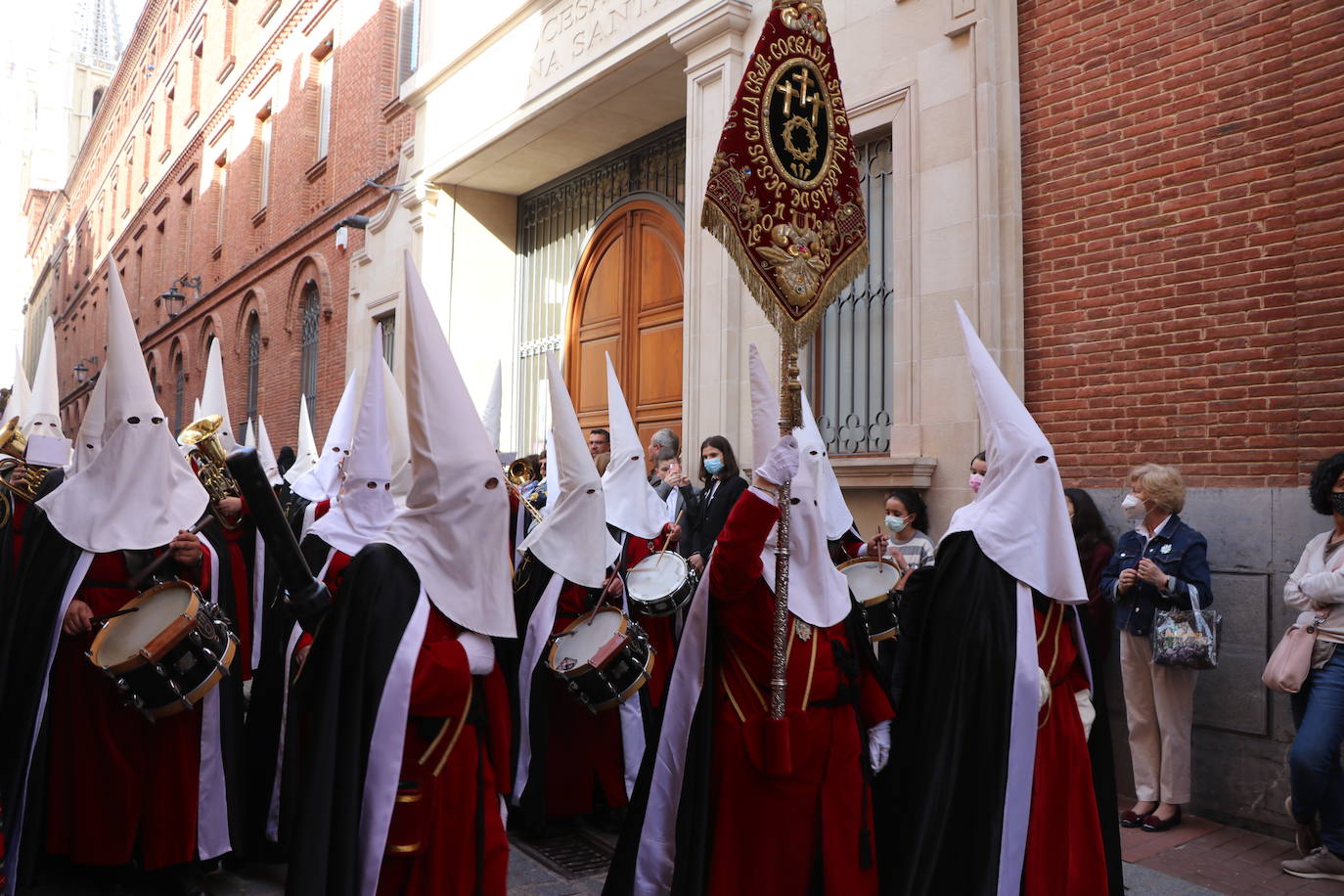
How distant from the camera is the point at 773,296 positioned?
4.22m

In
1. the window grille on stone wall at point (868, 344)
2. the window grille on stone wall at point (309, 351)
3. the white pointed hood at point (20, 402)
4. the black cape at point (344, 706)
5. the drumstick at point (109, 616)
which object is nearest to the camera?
the black cape at point (344, 706)

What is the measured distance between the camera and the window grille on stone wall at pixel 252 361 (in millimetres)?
21953

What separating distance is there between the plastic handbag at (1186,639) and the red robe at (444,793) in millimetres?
3972

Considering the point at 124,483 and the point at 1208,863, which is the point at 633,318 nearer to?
the point at 124,483

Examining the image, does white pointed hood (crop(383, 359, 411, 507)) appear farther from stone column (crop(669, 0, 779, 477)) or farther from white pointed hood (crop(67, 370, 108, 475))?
stone column (crop(669, 0, 779, 477))

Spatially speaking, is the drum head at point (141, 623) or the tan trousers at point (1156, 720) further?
the tan trousers at point (1156, 720)

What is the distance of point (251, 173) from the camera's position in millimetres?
22891

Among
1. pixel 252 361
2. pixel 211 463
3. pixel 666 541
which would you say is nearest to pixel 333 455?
pixel 211 463

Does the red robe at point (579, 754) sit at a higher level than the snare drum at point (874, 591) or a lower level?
A: lower

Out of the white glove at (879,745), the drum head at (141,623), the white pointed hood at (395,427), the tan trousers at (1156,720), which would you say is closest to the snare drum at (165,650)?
the drum head at (141,623)

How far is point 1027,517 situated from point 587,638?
2386 mm

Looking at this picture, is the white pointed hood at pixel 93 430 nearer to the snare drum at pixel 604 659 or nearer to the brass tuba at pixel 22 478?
the brass tuba at pixel 22 478

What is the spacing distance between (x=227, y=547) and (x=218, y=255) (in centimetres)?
2146

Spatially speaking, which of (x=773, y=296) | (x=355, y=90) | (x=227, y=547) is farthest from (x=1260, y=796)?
(x=355, y=90)
